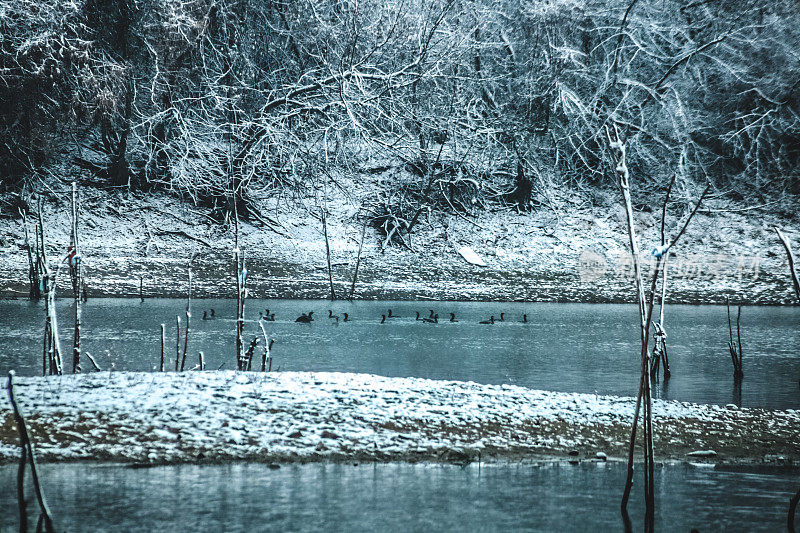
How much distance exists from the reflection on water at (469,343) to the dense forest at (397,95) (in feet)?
18.9

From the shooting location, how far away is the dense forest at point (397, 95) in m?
28.2

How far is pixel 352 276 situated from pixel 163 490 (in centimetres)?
2238

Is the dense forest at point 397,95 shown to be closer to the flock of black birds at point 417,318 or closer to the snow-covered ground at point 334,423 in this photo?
the flock of black birds at point 417,318

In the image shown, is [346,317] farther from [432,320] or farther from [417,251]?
[417,251]

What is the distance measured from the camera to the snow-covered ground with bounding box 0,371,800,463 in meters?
8.59

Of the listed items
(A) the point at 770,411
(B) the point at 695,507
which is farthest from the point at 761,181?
(B) the point at 695,507

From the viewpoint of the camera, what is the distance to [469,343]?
18.6 m

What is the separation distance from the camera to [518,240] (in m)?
34.6

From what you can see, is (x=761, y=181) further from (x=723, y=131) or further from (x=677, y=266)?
(x=677, y=266)

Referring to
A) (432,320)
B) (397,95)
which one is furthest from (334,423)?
(397,95)

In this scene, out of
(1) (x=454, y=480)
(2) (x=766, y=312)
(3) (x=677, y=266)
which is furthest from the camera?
(3) (x=677, y=266)

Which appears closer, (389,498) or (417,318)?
(389,498)

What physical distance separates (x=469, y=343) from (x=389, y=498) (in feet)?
37.0

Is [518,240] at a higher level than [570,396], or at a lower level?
higher
